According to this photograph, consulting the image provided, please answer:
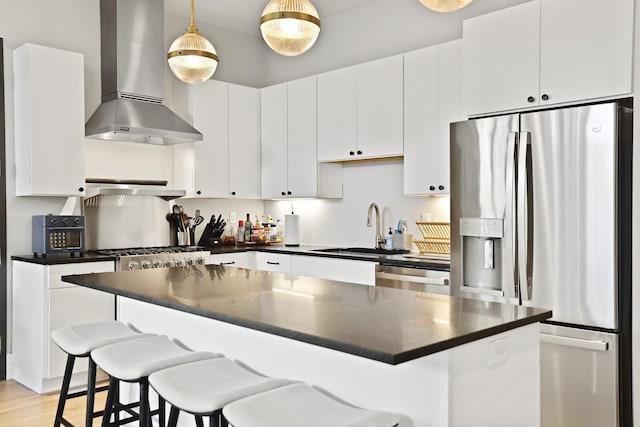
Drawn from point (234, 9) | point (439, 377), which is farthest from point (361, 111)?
point (439, 377)

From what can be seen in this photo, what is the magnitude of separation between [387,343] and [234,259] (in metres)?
3.61

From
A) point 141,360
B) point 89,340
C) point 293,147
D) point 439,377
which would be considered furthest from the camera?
point 293,147

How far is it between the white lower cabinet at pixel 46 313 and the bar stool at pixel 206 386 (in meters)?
2.23

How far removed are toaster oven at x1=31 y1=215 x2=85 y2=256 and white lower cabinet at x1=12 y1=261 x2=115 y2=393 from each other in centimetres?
16

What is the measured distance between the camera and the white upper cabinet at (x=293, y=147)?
4.91m

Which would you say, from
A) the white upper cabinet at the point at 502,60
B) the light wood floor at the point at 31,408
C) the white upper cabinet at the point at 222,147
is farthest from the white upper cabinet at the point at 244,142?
the white upper cabinet at the point at 502,60

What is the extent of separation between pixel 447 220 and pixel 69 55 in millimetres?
3061

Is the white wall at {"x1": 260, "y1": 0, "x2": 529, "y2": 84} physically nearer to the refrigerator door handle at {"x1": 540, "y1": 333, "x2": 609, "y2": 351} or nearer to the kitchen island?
the refrigerator door handle at {"x1": 540, "y1": 333, "x2": 609, "y2": 351}

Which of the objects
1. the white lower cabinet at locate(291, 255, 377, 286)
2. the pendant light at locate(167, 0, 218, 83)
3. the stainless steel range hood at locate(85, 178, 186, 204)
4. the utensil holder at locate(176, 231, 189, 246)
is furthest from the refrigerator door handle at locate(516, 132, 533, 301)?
Result: the utensil holder at locate(176, 231, 189, 246)

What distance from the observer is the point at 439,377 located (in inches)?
62.3

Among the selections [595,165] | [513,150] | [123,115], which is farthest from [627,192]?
[123,115]

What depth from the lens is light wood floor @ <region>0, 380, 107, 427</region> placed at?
3.36 meters

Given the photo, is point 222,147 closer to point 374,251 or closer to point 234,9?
point 234,9

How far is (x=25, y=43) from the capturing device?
4.20m
